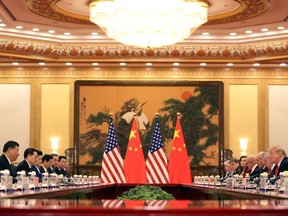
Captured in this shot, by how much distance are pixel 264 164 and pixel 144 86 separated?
6.50 metres

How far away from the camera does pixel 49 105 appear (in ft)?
56.3

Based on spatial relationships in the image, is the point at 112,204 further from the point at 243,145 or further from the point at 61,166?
the point at 243,145

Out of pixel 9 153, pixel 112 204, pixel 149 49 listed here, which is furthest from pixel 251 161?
pixel 112 204

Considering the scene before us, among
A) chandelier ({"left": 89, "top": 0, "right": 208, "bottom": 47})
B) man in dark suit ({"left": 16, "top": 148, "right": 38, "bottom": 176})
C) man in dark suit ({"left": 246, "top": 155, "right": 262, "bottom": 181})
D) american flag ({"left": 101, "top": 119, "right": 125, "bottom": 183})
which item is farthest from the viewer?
american flag ({"left": 101, "top": 119, "right": 125, "bottom": 183})

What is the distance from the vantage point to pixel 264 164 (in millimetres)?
11203

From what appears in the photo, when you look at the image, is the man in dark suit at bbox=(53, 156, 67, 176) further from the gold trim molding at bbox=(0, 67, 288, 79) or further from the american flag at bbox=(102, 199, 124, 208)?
the american flag at bbox=(102, 199, 124, 208)

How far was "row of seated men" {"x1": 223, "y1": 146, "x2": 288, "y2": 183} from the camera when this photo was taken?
32.4 feet

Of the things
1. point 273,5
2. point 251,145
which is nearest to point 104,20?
point 273,5

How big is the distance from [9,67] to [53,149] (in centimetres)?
244

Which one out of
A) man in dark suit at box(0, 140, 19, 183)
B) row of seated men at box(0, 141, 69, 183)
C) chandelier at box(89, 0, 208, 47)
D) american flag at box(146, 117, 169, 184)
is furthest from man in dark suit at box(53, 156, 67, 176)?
man in dark suit at box(0, 140, 19, 183)

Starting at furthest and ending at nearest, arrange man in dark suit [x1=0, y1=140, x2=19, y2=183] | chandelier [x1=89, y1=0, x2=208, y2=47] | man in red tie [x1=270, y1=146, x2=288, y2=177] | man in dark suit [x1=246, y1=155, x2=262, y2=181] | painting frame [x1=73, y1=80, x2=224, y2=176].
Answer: painting frame [x1=73, y1=80, x2=224, y2=176] < man in dark suit [x1=246, y1=155, x2=262, y2=181] < chandelier [x1=89, y1=0, x2=208, y2=47] < man in red tie [x1=270, y1=146, x2=288, y2=177] < man in dark suit [x1=0, y1=140, x2=19, y2=183]

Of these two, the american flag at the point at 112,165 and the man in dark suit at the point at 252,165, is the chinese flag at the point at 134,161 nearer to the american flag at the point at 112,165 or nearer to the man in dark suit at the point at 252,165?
the american flag at the point at 112,165

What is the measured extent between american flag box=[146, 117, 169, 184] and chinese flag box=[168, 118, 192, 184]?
225mm

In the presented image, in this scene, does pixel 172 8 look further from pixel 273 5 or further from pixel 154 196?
pixel 154 196
